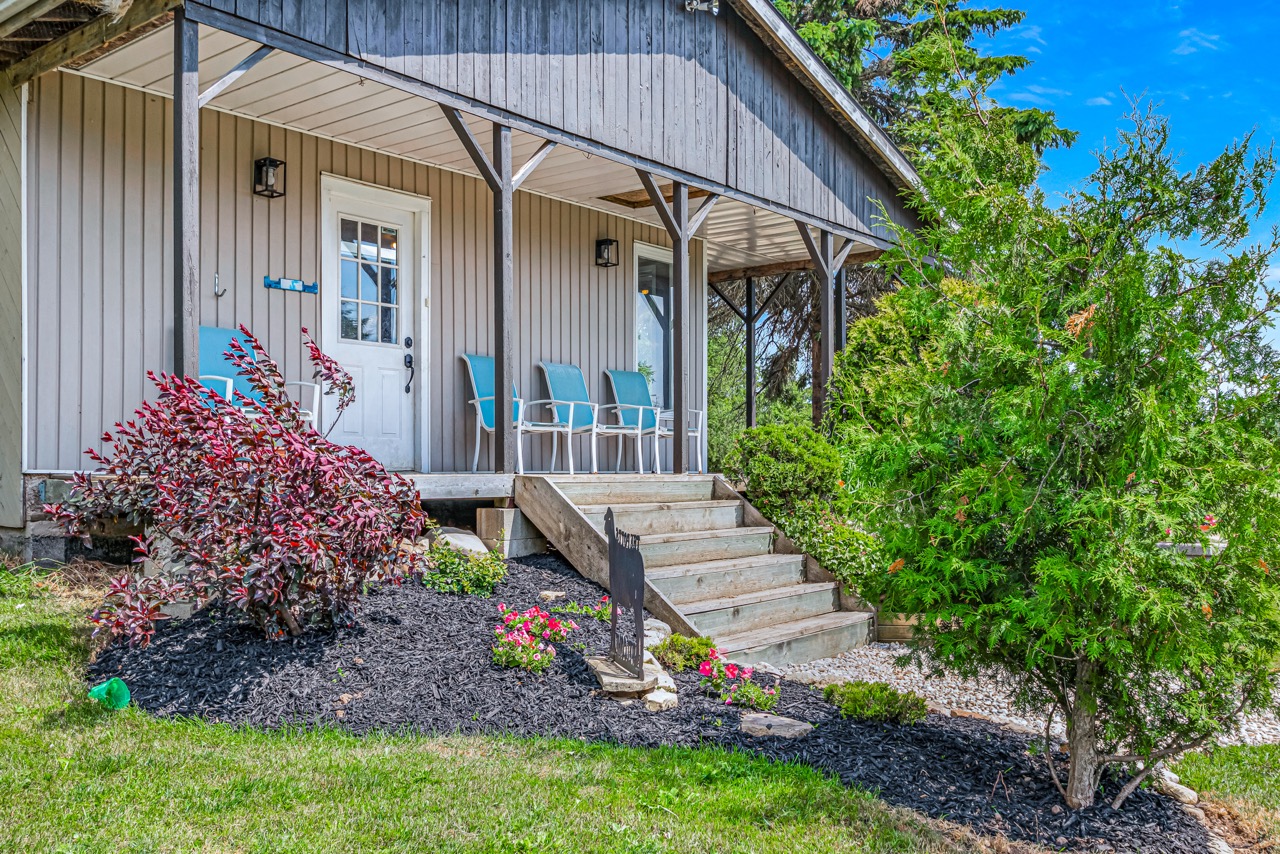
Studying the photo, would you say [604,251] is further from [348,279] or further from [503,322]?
[503,322]

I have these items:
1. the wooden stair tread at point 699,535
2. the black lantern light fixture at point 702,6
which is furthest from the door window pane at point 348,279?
the black lantern light fixture at point 702,6

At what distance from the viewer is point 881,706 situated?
3.99 m

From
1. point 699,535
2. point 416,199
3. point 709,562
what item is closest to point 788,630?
point 709,562

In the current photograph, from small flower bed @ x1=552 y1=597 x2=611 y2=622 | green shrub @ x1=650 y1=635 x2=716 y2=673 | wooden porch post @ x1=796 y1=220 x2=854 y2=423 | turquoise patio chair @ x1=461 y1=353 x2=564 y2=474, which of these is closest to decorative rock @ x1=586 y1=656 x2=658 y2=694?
green shrub @ x1=650 y1=635 x2=716 y2=673

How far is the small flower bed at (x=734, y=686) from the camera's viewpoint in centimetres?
422

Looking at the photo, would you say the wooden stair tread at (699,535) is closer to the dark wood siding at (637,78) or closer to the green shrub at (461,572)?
the green shrub at (461,572)

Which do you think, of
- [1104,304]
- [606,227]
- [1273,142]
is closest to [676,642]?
[1104,304]

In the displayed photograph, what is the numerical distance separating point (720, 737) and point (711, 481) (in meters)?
3.60

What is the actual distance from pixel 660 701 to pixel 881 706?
0.86 m

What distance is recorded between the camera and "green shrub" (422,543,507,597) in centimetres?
524

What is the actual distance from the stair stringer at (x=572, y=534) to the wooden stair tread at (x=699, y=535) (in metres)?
0.38

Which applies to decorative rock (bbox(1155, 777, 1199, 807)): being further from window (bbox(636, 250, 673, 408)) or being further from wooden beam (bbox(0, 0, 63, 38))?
window (bbox(636, 250, 673, 408))

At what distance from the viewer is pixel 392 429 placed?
297 inches

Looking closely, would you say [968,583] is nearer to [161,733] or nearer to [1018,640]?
[1018,640]
